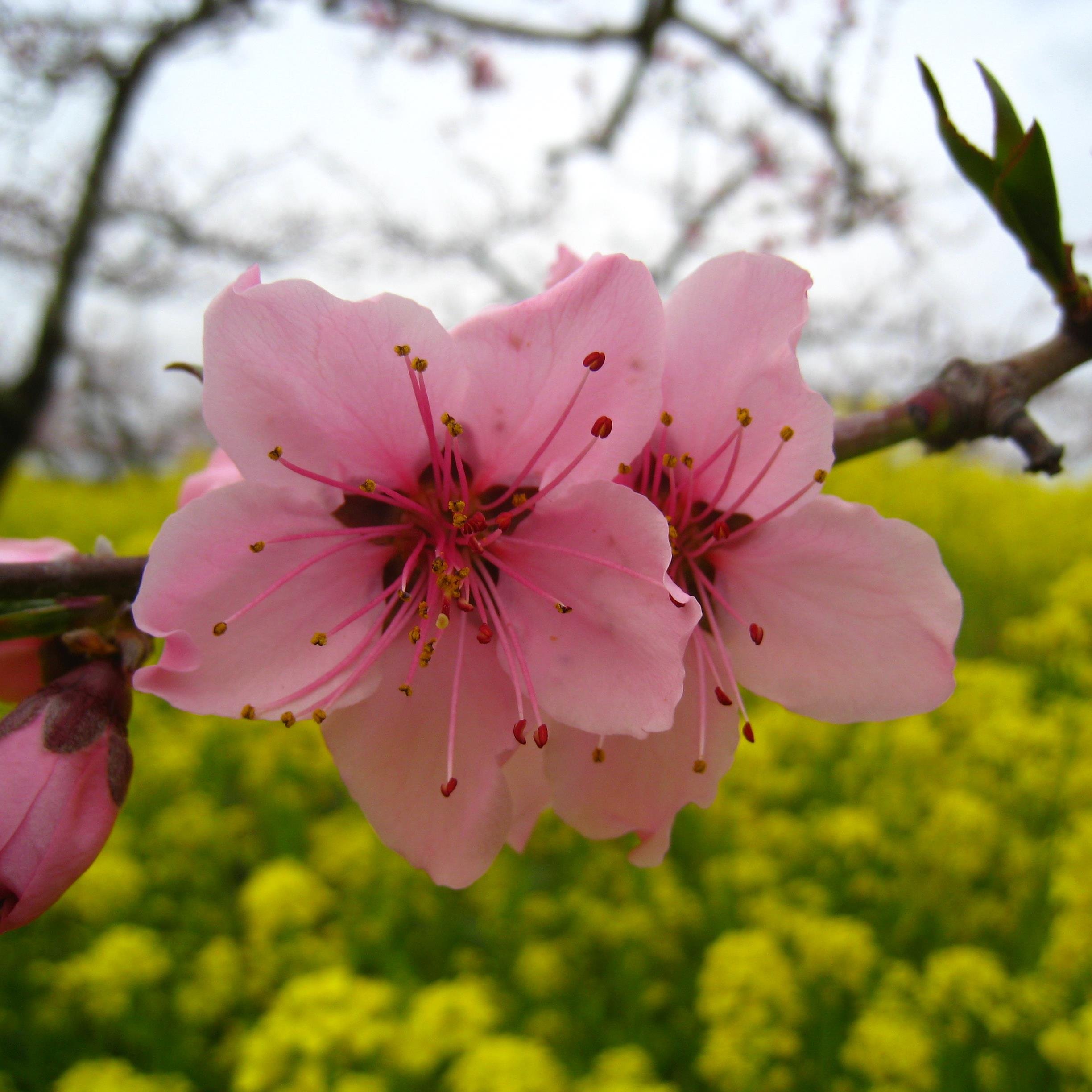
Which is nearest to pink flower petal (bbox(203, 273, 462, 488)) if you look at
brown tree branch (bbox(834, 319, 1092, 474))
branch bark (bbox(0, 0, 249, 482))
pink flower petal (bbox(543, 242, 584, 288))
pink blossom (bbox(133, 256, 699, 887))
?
pink blossom (bbox(133, 256, 699, 887))

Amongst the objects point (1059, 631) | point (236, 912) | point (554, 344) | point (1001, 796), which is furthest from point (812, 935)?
point (554, 344)

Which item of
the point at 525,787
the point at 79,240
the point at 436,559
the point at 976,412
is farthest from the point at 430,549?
the point at 79,240

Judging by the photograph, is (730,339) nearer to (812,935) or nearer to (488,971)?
(812,935)

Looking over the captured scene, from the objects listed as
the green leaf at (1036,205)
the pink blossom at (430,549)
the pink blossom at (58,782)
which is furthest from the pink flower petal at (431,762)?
the green leaf at (1036,205)

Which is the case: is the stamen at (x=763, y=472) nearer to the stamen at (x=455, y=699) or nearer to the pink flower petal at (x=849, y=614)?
the pink flower petal at (x=849, y=614)

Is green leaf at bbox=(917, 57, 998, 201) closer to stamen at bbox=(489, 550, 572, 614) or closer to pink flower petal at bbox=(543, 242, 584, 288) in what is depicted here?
pink flower petal at bbox=(543, 242, 584, 288)

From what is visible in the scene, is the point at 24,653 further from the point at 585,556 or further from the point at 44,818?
the point at 585,556
